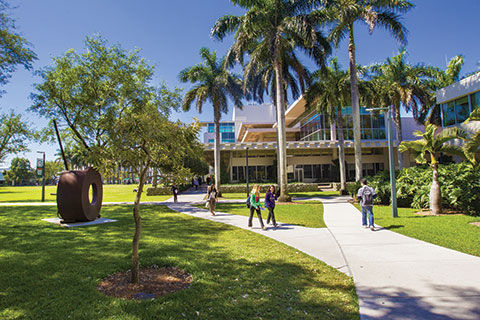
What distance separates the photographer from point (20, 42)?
1120 centimetres

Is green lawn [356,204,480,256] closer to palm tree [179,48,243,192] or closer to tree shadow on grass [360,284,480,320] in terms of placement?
tree shadow on grass [360,284,480,320]

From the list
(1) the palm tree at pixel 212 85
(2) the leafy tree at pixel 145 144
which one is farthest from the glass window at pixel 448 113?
(2) the leafy tree at pixel 145 144

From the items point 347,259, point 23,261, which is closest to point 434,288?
point 347,259

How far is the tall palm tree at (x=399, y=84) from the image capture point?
25.1m

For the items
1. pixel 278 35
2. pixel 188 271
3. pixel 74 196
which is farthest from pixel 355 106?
pixel 188 271

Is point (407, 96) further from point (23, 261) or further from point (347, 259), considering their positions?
point (23, 261)

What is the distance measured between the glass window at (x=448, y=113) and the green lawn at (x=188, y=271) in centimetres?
2083

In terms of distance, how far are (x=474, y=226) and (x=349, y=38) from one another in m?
14.3

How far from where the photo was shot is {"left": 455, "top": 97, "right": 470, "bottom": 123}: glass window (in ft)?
66.6

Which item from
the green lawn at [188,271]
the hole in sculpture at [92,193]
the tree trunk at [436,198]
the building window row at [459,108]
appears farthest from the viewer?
the building window row at [459,108]

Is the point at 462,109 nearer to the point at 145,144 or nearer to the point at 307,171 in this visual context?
the point at 307,171

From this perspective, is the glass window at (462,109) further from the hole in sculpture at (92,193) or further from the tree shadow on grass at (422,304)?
the hole in sculpture at (92,193)

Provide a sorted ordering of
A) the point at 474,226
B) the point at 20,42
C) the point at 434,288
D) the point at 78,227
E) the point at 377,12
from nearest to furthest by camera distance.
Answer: the point at 434,288
the point at 474,226
the point at 78,227
the point at 20,42
the point at 377,12

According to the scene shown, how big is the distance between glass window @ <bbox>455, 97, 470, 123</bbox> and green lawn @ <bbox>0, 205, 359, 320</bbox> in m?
20.1
